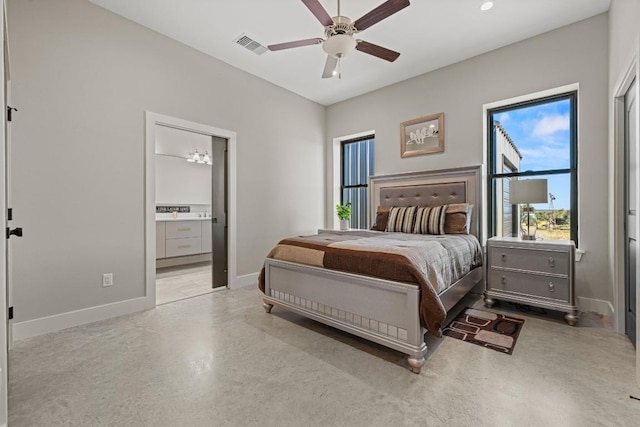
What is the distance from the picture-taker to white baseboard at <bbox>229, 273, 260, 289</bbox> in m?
4.01

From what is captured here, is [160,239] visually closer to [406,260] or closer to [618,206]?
[406,260]

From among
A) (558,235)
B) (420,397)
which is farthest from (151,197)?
(558,235)

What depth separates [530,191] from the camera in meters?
2.90

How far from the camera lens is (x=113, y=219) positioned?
292 centimetres

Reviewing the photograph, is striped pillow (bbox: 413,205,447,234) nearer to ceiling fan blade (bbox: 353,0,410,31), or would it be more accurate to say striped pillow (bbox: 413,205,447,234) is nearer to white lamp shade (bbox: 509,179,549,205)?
white lamp shade (bbox: 509,179,549,205)

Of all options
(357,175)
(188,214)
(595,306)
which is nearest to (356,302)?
(595,306)

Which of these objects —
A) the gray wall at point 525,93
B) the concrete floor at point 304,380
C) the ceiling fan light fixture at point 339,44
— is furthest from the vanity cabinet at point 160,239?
the ceiling fan light fixture at point 339,44

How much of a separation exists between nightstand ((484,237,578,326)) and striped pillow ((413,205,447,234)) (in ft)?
1.83

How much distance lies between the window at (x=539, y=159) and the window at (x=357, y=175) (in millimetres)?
1922

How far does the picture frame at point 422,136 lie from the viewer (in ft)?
13.2

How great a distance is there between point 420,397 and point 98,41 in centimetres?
413

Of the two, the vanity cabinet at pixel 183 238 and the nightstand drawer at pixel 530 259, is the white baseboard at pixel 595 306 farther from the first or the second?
the vanity cabinet at pixel 183 238

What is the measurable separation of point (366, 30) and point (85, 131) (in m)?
3.11

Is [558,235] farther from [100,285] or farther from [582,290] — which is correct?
[100,285]
